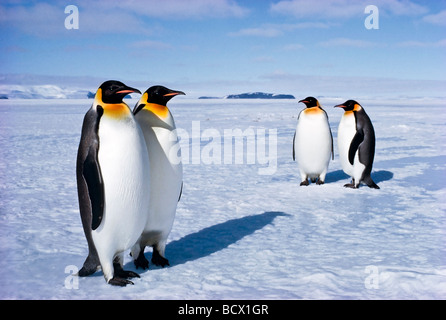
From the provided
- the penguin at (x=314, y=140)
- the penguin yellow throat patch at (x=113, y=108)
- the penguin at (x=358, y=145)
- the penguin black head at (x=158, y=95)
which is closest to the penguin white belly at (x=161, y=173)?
the penguin black head at (x=158, y=95)

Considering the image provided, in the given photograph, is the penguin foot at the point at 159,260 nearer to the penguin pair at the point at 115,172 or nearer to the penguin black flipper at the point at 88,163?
the penguin pair at the point at 115,172

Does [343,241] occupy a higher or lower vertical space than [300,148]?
lower

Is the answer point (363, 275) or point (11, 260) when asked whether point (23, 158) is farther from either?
point (363, 275)

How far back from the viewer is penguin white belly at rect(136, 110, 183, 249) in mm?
2777

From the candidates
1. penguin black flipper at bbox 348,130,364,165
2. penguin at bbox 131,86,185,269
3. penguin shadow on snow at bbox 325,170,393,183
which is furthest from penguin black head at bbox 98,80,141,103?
penguin shadow on snow at bbox 325,170,393,183

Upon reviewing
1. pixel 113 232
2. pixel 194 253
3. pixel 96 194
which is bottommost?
pixel 194 253

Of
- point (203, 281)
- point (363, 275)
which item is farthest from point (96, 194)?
point (363, 275)

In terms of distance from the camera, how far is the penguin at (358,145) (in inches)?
217

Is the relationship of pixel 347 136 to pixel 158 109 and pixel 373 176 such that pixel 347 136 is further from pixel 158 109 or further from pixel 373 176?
pixel 158 109

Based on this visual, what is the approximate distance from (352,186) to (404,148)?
13.7 feet

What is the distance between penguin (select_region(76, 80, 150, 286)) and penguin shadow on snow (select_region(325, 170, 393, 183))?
4061 millimetres

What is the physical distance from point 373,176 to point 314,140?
1.28m

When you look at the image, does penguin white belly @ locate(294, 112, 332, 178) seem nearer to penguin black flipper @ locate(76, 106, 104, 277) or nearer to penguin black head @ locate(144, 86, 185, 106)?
penguin black head @ locate(144, 86, 185, 106)

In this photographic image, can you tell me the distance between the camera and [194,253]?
3230 mm
